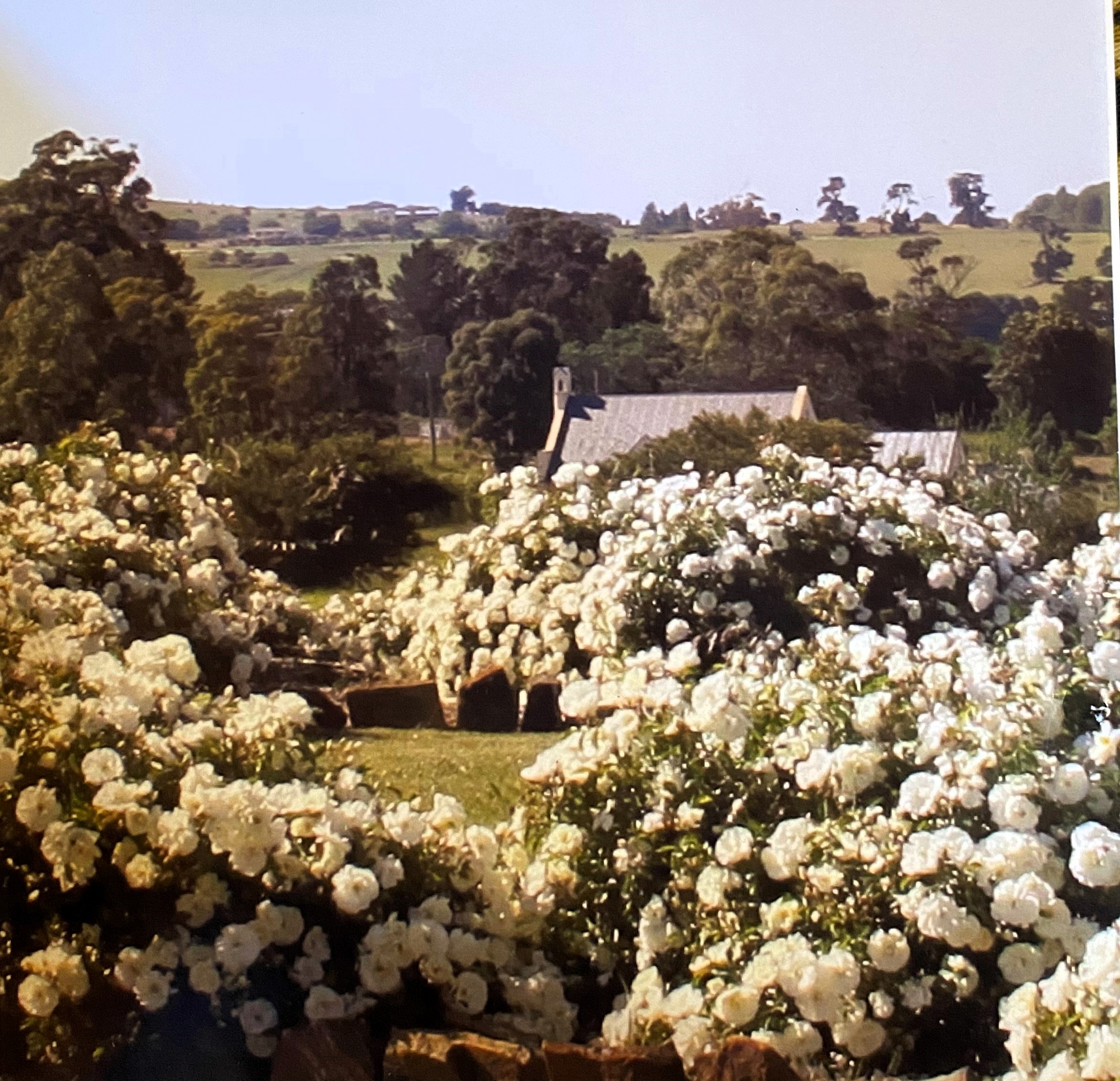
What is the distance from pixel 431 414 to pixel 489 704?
575 mm

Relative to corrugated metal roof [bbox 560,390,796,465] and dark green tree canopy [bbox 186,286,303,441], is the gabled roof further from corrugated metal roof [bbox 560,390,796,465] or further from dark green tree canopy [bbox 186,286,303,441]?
dark green tree canopy [bbox 186,286,303,441]

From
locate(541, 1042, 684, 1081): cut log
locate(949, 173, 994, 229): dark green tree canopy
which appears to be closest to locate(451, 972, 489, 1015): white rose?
locate(541, 1042, 684, 1081): cut log

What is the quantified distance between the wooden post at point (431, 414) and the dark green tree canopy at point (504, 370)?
28 mm

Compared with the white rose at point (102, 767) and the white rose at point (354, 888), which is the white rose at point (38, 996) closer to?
the white rose at point (102, 767)

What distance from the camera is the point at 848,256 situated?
2848 millimetres

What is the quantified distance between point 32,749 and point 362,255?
1111 millimetres

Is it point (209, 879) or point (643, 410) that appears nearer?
point (209, 879)

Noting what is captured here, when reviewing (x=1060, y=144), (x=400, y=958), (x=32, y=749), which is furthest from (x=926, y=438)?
(x=32, y=749)

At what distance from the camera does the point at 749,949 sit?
258 centimetres

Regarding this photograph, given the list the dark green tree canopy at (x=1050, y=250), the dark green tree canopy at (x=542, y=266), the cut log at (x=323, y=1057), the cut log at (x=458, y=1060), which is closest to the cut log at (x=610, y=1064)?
the cut log at (x=458, y=1060)

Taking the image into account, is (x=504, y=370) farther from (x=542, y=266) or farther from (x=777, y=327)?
(x=777, y=327)

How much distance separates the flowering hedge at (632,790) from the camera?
2.54 m

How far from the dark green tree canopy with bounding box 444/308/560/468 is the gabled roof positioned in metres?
0.07

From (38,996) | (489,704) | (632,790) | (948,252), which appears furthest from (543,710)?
(948,252)
